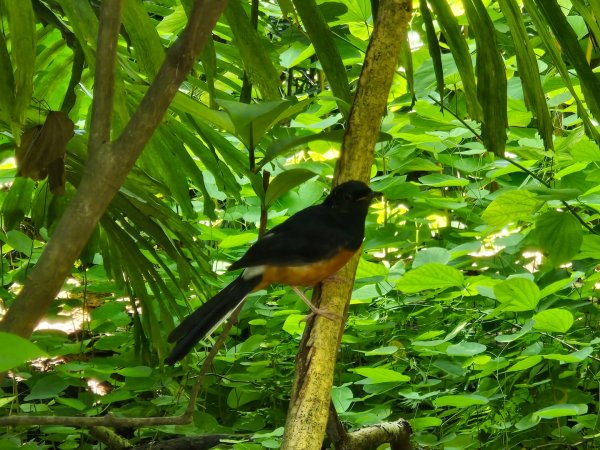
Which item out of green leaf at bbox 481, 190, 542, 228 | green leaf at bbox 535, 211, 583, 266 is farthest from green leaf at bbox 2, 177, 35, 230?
green leaf at bbox 535, 211, 583, 266

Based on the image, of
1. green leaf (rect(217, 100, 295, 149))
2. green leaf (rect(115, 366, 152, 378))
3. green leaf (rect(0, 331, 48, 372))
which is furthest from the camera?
green leaf (rect(115, 366, 152, 378))

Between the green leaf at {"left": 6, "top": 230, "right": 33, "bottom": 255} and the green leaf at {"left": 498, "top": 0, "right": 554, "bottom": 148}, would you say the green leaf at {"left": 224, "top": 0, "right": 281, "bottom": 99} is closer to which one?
the green leaf at {"left": 498, "top": 0, "right": 554, "bottom": 148}

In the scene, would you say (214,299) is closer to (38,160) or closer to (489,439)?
(38,160)

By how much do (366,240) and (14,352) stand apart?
2020 millimetres

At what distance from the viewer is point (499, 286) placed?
1729 mm

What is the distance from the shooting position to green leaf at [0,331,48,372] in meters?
0.39

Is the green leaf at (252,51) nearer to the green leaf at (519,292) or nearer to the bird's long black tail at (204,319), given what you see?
the bird's long black tail at (204,319)

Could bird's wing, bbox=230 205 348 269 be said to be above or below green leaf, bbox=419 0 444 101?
below

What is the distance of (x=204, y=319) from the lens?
112 cm

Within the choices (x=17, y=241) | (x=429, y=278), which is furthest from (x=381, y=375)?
(x=17, y=241)

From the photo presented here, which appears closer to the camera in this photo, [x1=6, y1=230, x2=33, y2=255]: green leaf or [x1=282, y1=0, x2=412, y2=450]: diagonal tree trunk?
[x1=282, y1=0, x2=412, y2=450]: diagonal tree trunk

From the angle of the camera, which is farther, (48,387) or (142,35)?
(48,387)

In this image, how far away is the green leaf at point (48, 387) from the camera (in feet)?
6.33

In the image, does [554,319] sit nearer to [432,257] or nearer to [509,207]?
[509,207]
